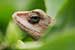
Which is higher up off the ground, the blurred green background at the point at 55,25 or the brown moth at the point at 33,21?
the brown moth at the point at 33,21

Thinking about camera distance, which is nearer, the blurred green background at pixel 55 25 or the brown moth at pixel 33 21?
the blurred green background at pixel 55 25

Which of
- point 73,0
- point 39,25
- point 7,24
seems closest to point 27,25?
point 39,25

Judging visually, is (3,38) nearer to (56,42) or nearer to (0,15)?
(0,15)

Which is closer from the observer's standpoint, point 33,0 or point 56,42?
point 56,42

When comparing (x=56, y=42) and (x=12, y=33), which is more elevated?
(x=12, y=33)

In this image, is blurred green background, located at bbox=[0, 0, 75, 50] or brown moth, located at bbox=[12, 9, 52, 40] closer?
blurred green background, located at bbox=[0, 0, 75, 50]

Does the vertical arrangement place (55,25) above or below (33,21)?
below

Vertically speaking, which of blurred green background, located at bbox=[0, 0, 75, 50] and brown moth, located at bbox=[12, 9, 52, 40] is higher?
brown moth, located at bbox=[12, 9, 52, 40]

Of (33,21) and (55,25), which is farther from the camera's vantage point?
(33,21)
